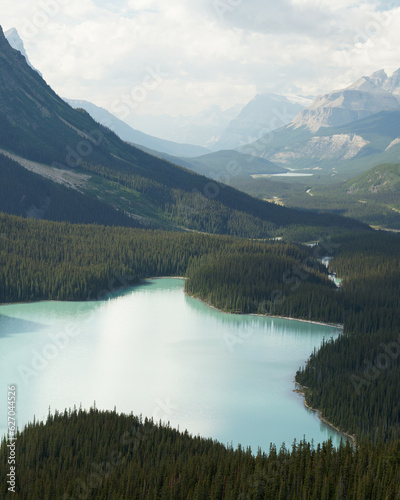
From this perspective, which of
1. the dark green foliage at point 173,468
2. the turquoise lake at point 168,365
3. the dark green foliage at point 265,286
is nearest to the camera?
the dark green foliage at point 173,468

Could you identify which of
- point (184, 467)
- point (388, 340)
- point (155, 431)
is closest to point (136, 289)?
point (388, 340)

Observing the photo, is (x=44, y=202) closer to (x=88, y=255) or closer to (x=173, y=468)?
(x=88, y=255)

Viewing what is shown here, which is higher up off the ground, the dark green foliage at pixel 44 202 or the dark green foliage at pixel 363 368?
the dark green foliage at pixel 44 202

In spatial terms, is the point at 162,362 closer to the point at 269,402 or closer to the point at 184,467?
the point at 269,402

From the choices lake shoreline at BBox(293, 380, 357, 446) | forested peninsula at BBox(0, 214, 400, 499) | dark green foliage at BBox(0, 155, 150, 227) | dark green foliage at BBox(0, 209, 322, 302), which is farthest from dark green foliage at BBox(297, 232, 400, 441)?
dark green foliage at BBox(0, 155, 150, 227)

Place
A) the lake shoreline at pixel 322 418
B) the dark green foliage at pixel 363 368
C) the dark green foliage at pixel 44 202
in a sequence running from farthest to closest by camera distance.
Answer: the dark green foliage at pixel 44 202
the dark green foliage at pixel 363 368
the lake shoreline at pixel 322 418

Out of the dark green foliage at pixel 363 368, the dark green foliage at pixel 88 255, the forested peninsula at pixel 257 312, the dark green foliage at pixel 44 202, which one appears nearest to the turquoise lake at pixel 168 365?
the dark green foliage at pixel 363 368

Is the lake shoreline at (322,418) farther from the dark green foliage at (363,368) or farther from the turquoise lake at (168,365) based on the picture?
the turquoise lake at (168,365)
